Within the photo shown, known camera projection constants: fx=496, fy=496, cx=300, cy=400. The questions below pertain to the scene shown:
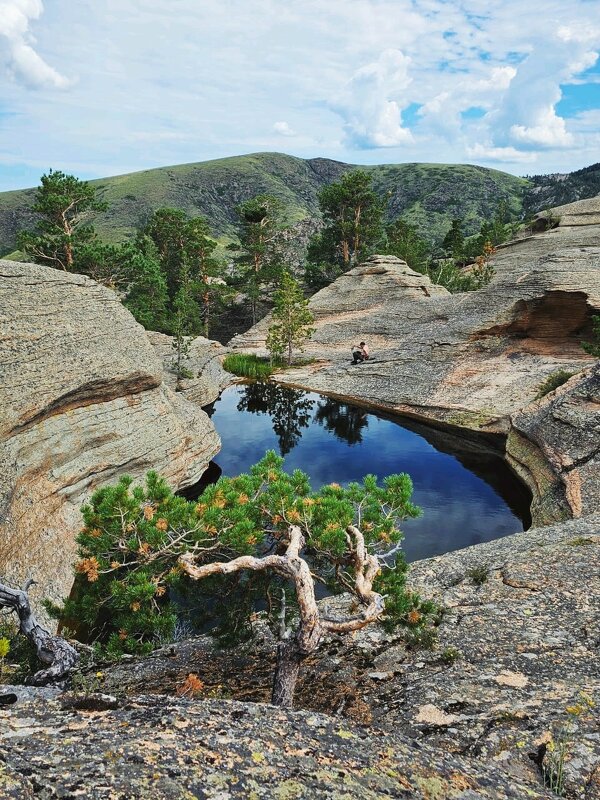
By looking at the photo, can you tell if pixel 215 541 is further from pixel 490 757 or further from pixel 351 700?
pixel 490 757

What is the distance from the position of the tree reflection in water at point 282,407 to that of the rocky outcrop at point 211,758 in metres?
28.0

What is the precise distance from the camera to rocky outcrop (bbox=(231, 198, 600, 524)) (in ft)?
125

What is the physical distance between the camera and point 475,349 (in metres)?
45.6

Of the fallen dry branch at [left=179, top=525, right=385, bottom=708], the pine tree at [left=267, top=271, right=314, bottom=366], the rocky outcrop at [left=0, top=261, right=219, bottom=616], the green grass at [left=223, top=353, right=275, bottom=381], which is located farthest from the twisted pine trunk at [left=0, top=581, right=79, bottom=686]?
the pine tree at [left=267, top=271, right=314, bottom=366]

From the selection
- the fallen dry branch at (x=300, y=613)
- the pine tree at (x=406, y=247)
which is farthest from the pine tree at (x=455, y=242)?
the fallen dry branch at (x=300, y=613)

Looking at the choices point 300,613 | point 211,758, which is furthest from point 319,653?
point 211,758

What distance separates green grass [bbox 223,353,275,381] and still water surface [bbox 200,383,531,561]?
3925 mm

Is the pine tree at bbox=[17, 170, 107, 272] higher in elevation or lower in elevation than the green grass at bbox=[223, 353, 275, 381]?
higher

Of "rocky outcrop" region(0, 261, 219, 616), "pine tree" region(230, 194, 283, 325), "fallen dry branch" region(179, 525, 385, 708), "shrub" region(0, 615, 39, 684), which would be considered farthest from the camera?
"pine tree" region(230, 194, 283, 325)

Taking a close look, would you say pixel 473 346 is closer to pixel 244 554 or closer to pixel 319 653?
pixel 319 653

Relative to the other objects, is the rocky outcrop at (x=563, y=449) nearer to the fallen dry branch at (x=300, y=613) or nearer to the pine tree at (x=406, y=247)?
the fallen dry branch at (x=300, y=613)

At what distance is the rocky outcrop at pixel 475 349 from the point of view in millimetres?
38188

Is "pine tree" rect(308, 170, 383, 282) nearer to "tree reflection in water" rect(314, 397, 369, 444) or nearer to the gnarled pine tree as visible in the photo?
"tree reflection in water" rect(314, 397, 369, 444)

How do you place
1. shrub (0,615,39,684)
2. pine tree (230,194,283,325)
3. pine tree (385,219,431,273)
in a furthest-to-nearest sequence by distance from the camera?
pine tree (385,219,431,273)
pine tree (230,194,283,325)
shrub (0,615,39,684)
